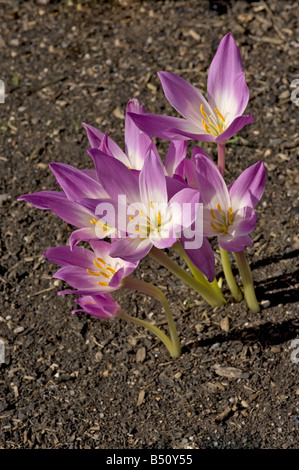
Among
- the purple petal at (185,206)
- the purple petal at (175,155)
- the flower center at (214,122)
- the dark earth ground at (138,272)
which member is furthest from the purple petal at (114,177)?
the dark earth ground at (138,272)

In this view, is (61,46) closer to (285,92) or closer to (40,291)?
(285,92)

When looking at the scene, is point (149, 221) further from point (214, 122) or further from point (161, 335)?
point (161, 335)

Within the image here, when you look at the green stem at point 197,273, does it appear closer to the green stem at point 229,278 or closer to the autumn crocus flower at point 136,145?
the green stem at point 229,278

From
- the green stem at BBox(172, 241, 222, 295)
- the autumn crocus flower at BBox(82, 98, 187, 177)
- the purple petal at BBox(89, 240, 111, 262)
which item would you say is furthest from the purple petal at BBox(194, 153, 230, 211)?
the purple petal at BBox(89, 240, 111, 262)

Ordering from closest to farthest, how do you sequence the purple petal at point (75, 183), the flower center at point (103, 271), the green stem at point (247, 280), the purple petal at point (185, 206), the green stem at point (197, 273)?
1. the purple petal at point (185, 206)
2. the purple petal at point (75, 183)
3. the flower center at point (103, 271)
4. the green stem at point (247, 280)
5. the green stem at point (197, 273)

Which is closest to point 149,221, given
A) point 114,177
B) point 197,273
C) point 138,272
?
point 114,177

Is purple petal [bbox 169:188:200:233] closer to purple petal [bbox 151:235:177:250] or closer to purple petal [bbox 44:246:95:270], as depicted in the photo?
purple petal [bbox 151:235:177:250]
